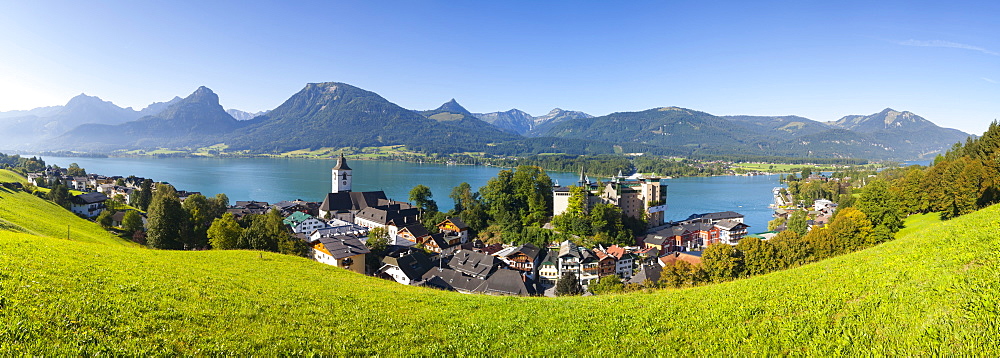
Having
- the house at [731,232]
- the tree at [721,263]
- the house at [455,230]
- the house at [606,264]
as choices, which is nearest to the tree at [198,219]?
the house at [455,230]

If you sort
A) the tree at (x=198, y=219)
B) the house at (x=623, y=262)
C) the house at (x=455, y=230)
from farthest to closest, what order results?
the house at (x=455, y=230) < the house at (x=623, y=262) < the tree at (x=198, y=219)

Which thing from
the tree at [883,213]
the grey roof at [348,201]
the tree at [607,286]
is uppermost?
the tree at [883,213]

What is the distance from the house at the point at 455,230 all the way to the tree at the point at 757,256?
2512 centimetres

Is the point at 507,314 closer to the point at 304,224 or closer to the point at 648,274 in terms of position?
the point at 648,274

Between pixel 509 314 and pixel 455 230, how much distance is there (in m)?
32.7

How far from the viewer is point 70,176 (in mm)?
72812

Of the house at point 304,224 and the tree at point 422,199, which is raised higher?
the tree at point 422,199

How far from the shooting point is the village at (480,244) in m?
28.6

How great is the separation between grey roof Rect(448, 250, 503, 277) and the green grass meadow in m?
18.5

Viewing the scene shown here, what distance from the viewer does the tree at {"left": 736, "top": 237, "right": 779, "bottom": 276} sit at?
1991cm

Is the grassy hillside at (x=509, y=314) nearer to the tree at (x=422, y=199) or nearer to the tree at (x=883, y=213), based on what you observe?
the tree at (x=883, y=213)

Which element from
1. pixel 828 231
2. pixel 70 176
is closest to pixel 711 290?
pixel 828 231

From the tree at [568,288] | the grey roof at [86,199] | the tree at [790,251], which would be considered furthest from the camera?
the grey roof at [86,199]

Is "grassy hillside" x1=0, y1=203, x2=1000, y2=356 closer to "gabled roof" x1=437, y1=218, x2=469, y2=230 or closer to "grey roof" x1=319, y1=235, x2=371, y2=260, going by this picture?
"grey roof" x1=319, y1=235, x2=371, y2=260
